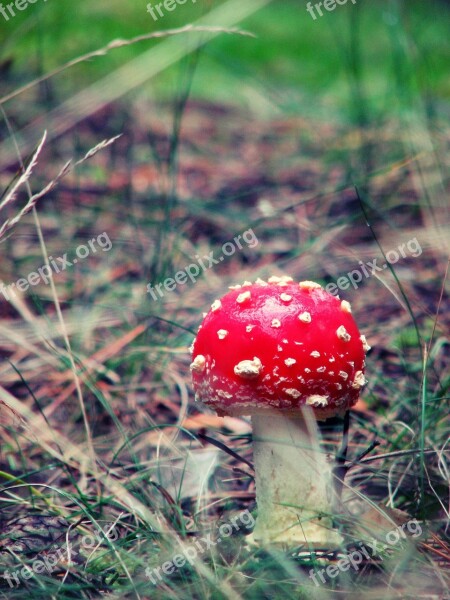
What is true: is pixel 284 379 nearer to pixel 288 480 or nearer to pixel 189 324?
pixel 288 480

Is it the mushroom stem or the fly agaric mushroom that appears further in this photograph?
the mushroom stem

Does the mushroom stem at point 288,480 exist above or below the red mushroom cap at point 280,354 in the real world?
below

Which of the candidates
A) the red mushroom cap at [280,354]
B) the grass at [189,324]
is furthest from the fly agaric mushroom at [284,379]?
the grass at [189,324]

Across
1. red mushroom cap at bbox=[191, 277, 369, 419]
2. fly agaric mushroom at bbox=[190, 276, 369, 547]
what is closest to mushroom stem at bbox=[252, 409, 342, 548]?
fly agaric mushroom at bbox=[190, 276, 369, 547]

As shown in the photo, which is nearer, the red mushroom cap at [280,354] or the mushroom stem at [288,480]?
the red mushroom cap at [280,354]

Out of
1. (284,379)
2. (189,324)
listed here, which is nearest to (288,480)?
(284,379)

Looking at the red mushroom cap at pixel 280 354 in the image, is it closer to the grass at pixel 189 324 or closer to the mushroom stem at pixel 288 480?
the mushroom stem at pixel 288 480

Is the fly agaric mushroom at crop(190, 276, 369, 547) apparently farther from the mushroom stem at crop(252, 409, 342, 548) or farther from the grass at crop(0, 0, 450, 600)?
the grass at crop(0, 0, 450, 600)
